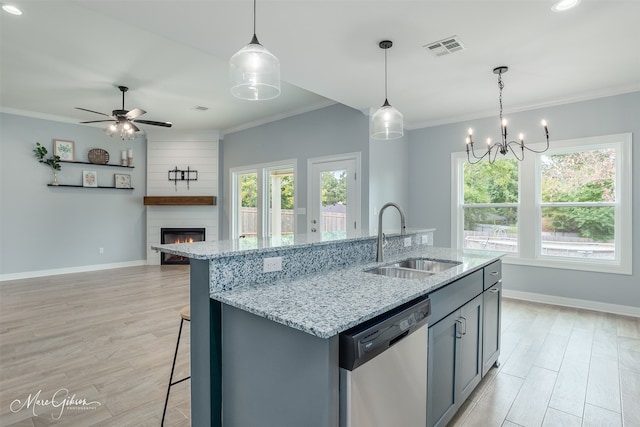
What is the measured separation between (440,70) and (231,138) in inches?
189

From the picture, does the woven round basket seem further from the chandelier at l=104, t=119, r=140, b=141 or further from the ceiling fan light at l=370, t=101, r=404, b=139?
the ceiling fan light at l=370, t=101, r=404, b=139

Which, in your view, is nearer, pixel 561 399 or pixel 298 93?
pixel 561 399

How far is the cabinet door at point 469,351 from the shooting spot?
196 centimetres

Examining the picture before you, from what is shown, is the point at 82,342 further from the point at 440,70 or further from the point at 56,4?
the point at 440,70

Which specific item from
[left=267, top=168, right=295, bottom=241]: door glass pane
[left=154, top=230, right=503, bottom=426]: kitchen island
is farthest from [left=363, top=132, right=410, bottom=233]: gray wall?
[left=154, top=230, right=503, bottom=426]: kitchen island

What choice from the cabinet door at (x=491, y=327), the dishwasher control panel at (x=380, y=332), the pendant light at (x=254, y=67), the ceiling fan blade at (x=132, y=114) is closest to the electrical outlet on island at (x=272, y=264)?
the dishwasher control panel at (x=380, y=332)

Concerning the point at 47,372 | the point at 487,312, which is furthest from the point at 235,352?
the point at 47,372

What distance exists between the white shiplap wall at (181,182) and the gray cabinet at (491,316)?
19.2ft

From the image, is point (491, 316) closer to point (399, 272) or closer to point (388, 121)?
point (399, 272)

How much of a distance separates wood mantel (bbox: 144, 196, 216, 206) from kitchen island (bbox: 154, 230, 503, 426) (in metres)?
5.59

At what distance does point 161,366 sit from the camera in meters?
2.61

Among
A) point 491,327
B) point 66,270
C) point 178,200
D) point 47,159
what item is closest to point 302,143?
point 178,200

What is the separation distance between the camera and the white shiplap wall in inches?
282

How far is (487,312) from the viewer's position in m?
2.34
